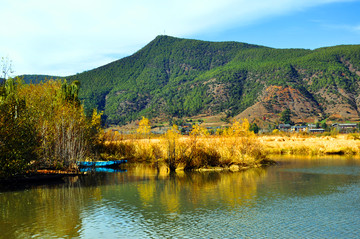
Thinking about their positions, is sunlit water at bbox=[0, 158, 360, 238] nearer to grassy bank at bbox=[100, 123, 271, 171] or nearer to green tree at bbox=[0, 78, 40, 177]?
green tree at bbox=[0, 78, 40, 177]

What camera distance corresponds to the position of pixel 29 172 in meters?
30.5

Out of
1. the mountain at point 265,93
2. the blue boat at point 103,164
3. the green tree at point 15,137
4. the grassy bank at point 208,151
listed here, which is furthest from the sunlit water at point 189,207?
the mountain at point 265,93

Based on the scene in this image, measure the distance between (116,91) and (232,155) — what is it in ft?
548

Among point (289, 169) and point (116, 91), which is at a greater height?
point (116, 91)

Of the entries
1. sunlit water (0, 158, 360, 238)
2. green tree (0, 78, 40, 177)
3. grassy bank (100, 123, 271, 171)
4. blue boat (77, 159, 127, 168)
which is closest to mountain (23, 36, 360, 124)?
grassy bank (100, 123, 271, 171)

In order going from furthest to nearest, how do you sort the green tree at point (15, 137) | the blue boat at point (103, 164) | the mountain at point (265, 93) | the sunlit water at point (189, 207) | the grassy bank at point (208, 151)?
the mountain at point (265, 93) → the blue boat at point (103, 164) → the grassy bank at point (208, 151) → the green tree at point (15, 137) → the sunlit water at point (189, 207)

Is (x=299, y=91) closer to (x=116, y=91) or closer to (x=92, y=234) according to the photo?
(x=116, y=91)

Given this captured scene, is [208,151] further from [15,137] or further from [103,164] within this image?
[15,137]

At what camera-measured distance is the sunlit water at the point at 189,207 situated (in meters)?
16.3

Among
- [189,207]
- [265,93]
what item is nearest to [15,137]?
[189,207]

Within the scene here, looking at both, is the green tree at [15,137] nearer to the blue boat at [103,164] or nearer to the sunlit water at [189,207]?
the sunlit water at [189,207]

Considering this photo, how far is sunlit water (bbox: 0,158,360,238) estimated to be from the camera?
16.3m

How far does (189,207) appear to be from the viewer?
20812mm

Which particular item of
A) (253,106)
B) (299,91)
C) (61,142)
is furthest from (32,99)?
(299,91)
